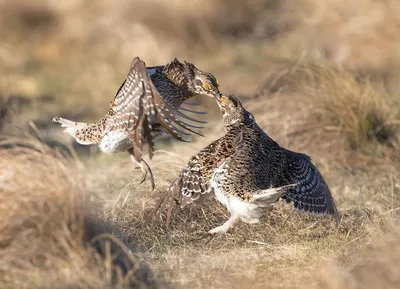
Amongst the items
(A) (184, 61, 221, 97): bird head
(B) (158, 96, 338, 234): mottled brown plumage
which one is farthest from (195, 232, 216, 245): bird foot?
(A) (184, 61, 221, 97): bird head

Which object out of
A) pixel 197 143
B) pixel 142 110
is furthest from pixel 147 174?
pixel 197 143

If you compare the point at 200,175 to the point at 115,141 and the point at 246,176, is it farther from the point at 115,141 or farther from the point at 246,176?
the point at 115,141

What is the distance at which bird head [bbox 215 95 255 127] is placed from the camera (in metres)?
7.42

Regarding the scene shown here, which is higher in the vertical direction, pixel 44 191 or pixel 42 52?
pixel 44 191

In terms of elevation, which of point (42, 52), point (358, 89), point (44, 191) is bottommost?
point (42, 52)

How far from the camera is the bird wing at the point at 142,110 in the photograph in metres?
7.13

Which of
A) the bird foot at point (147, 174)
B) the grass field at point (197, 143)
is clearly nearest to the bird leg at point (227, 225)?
the grass field at point (197, 143)

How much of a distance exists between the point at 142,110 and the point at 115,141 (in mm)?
722

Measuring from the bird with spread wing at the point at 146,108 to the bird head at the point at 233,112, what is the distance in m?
0.28

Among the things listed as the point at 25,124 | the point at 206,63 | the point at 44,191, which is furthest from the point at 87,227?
the point at 206,63

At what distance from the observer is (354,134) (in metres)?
10.0

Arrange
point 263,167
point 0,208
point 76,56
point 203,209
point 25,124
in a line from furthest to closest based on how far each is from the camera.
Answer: point 76,56 < point 25,124 < point 203,209 < point 263,167 < point 0,208

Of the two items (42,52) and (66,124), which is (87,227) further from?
(42,52)

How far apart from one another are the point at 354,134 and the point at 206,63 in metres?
5.95
